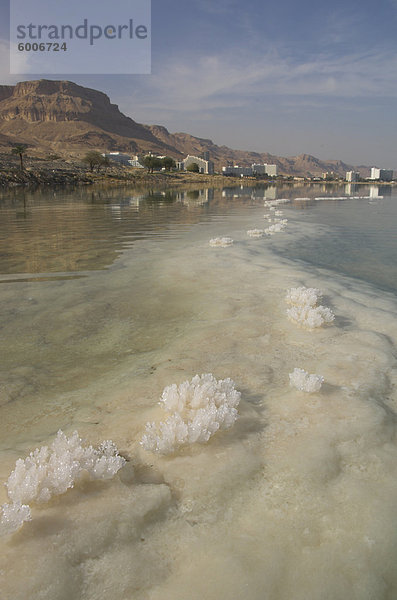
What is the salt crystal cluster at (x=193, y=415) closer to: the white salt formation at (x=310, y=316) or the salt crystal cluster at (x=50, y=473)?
the salt crystal cluster at (x=50, y=473)

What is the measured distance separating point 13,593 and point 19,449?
1.21m

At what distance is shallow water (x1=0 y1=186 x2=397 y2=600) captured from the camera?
A: 192 centimetres

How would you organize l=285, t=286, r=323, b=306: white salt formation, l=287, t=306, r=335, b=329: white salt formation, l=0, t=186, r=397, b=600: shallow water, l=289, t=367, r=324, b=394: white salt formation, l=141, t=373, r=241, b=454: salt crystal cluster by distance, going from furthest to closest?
1. l=285, t=286, r=323, b=306: white salt formation
2. l=287, t=306, r=335, b=329: white salt formation
3. l=289, t=367, r=324, b=394: white salt formation
4. l=141, t=373, r=241, b=454: salt crystal cluster
5. l=0, t=186, r=397, b=600: shallow water

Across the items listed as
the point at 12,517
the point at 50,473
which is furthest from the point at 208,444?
the point at 12,517

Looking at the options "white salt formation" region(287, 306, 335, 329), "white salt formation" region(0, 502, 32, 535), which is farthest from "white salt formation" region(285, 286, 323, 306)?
"white salt formation" region(0, 502, 32, 535)

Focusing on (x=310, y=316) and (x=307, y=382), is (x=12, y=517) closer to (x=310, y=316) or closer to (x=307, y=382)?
(x=307, y=382)

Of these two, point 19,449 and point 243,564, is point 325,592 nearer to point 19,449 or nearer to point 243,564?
point 243,564

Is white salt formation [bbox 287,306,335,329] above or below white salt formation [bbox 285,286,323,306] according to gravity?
below

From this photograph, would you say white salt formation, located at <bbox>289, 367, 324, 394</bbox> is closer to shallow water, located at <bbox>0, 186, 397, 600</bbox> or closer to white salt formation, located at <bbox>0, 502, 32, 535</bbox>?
shallow water, located at <bbox>0, 186, 397, 600</bbox>

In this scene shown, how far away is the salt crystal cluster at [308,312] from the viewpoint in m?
5.22

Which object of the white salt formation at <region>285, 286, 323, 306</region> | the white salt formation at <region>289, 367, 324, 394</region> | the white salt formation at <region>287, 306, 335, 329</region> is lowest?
the white salt formation at <region>289, 367, 324, 394</region>

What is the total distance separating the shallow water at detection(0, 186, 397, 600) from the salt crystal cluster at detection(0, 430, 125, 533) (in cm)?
9

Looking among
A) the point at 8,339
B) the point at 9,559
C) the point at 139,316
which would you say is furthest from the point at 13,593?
the point at 139,316

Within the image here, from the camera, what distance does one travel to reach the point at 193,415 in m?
2.99
